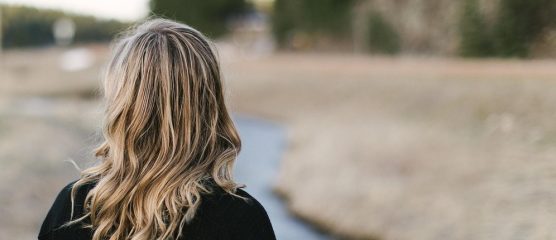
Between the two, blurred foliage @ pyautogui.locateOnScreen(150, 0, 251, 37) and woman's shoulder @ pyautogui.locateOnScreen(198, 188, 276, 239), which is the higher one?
woman's shoulder @ pyautogui.locateOnScreen(198, 188, 276, 239)

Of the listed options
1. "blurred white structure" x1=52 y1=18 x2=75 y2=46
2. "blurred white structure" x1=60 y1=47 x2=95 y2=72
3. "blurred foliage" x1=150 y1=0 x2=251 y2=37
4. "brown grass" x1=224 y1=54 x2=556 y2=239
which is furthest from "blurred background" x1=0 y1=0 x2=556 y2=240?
"blurred white structure" x1=52 y1=18 x2=75 y2=46

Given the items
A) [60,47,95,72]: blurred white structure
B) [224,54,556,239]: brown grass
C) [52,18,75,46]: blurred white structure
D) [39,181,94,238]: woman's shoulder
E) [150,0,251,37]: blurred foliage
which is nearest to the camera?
[39,181,94,238]: woman's shoulder

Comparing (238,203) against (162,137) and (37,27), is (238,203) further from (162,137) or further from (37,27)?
(37,27)

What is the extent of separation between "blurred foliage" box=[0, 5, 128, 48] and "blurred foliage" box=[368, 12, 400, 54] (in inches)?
969

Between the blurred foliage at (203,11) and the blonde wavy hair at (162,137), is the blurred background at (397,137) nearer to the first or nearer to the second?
the blonde wavy hair at (162,137)

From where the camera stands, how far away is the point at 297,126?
76.0 feet

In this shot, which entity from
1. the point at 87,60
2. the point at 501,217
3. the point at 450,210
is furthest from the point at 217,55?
the point at 87,60

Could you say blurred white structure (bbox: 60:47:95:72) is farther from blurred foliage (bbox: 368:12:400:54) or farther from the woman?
the woman

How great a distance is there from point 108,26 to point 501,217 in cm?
7579

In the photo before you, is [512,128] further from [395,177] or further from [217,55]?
[217,55]

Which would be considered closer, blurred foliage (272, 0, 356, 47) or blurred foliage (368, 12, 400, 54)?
blurred foliage (368, 12, 400, 54)

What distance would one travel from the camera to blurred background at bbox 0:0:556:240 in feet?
32.0

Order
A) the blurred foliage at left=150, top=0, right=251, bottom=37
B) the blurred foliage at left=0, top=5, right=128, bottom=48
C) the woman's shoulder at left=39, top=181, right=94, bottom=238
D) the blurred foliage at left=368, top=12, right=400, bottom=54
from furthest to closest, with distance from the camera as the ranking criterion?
the blurred foliage at left=0, top=5, right=128, bottom=48 → the blurred foliage at left=150, top=0, right=251, bottom=37 → the blurred foliage at left=368, top=12, right=400, bottom=54 → the woman's shoulder at left=39, top=181, right=94, bottom=238

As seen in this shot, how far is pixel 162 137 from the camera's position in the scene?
2.36 meters
